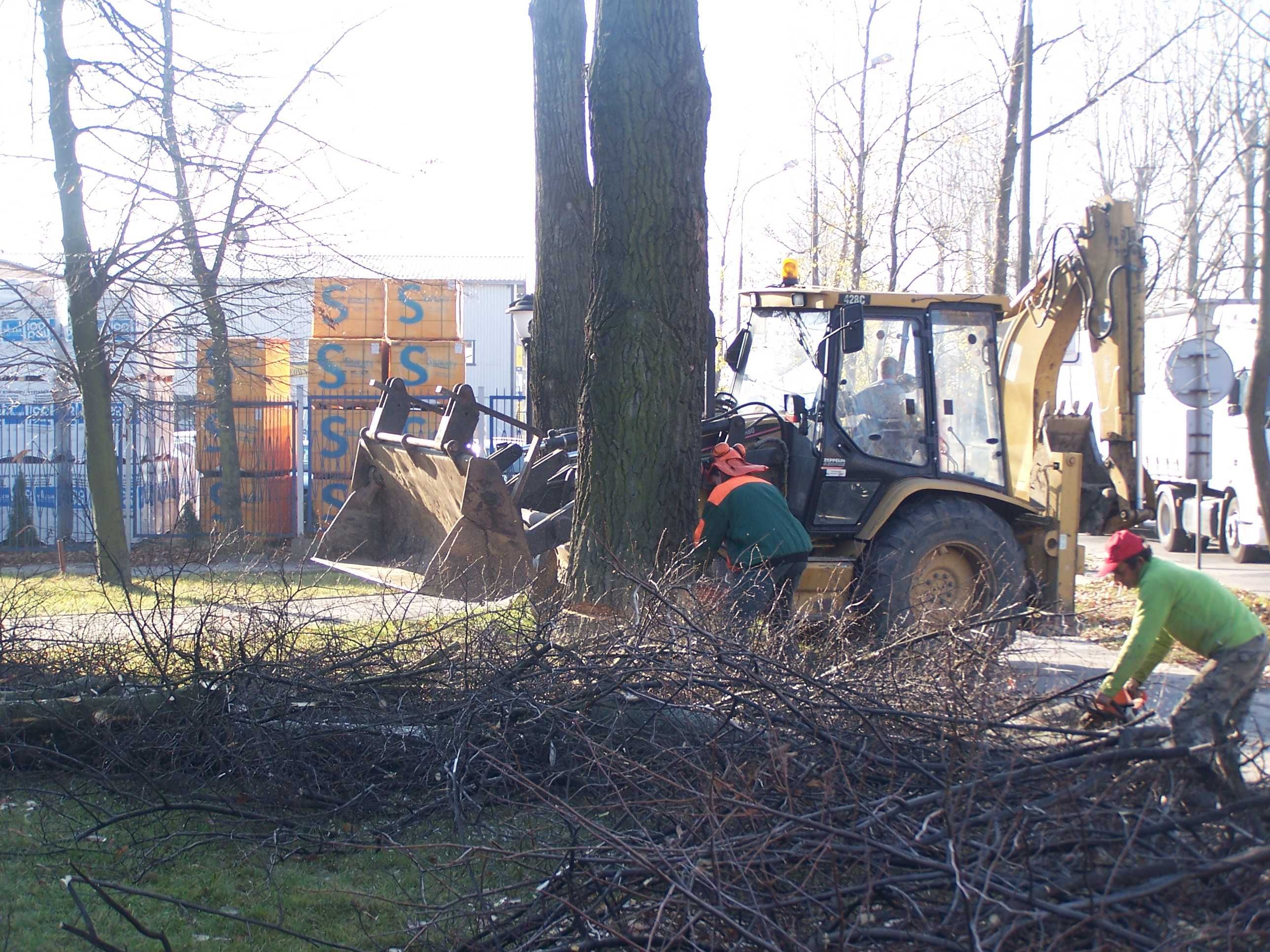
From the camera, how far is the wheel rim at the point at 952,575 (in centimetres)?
856

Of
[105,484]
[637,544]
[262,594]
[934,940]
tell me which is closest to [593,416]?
[637,544]

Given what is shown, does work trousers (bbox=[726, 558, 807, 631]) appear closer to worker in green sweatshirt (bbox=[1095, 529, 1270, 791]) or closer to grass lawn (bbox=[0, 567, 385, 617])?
worker in green sweatshirt (bbox=[1095, 529, 1270, 791])

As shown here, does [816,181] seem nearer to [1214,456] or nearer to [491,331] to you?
[1214,456]

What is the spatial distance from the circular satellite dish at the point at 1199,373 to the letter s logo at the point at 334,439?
11.2 m

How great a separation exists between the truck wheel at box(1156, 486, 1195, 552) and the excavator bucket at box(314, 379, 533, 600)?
14.1 m

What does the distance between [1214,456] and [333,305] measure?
46.8 ft

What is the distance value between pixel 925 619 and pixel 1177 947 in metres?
3.52

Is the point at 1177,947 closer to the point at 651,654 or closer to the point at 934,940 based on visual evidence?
the point at 934,940

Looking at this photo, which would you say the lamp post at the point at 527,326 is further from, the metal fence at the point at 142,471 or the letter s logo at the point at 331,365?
the metal fence at the point at 142,471

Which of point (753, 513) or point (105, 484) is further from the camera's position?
point (105, 484)

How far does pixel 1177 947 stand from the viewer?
2873 mm

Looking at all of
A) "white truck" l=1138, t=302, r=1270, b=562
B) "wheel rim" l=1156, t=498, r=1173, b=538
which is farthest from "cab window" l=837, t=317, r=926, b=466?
"wheel rim" l=1156, t=498, r=1173, b=538

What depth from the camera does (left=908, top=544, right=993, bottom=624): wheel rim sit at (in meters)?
8.56

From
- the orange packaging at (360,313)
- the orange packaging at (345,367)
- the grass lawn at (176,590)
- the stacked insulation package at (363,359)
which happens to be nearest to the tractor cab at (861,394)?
the grass lawn at (176,590)
